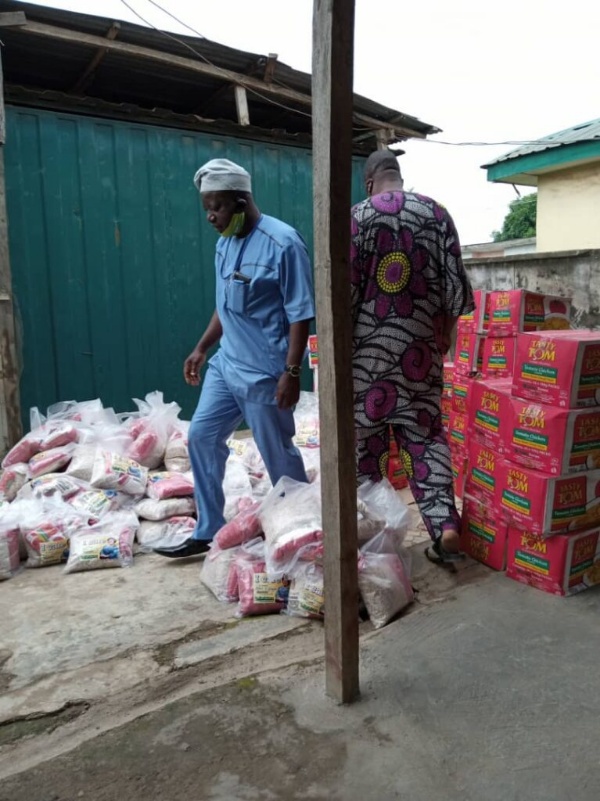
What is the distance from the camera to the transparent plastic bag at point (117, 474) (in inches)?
142

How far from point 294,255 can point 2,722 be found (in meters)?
1.96

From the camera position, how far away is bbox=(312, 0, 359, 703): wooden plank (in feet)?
5.01

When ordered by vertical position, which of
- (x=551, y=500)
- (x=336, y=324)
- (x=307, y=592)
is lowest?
(x=307, y=592)

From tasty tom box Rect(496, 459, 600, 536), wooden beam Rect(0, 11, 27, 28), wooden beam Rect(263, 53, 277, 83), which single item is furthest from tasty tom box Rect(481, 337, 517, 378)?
wooden beam Rect(0, 11, 27, 28)

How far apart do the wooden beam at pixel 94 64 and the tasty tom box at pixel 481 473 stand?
3.60 metres

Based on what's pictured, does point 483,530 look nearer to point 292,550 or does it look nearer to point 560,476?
point 560,476

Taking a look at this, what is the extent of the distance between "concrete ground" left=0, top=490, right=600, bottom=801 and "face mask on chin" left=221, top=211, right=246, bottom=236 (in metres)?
1.59

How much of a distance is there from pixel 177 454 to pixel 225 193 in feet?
6.47

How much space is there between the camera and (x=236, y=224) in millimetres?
2803

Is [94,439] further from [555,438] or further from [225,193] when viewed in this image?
[555,438]

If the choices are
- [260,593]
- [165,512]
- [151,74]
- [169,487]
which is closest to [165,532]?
[165,512]

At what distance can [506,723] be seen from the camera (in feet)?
5.63

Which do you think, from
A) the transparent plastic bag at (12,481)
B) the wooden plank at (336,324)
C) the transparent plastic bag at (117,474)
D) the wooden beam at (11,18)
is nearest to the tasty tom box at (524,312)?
the wooden plank at (336,324)

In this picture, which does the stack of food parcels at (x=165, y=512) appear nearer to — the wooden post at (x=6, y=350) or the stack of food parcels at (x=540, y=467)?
the wooden post at (x=6, y=350)
